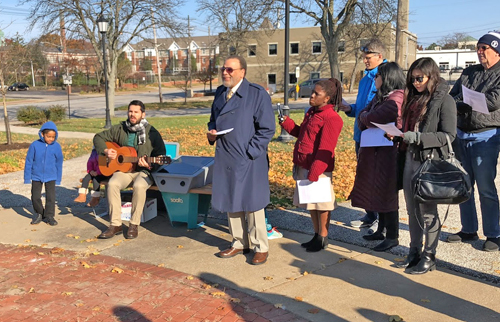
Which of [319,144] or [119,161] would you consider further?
[119,161]

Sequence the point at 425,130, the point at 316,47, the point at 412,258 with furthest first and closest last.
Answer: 1. the point at 316,47
2. the point at 412,258
3. the point at 425,130

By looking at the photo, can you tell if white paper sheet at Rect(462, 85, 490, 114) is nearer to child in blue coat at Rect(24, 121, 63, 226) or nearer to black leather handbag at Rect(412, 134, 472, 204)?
black leather handbag at Rect(412, 134, 472, 204)

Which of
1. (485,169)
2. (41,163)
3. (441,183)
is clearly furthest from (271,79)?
(441,183)

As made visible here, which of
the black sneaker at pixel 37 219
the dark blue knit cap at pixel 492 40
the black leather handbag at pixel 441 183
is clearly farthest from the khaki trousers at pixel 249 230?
the black sneaker at pixel 37 219

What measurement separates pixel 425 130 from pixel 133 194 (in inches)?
131

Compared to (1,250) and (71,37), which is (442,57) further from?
(1,250)

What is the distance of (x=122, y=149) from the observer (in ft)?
19.1

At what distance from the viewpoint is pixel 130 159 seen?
5.72m

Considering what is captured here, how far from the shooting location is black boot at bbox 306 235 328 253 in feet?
16.2

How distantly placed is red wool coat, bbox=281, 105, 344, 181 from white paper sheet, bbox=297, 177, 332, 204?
0.08 metres

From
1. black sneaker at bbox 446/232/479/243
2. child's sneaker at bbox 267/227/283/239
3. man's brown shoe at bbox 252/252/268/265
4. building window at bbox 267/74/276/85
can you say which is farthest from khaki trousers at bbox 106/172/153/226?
building window at bbox 267/74/276/85

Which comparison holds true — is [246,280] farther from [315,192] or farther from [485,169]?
[485,169]

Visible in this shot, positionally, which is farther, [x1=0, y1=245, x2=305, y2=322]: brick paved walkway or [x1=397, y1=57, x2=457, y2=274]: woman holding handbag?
[x1=397, y1=57, x2=457, y2=274]: woman holding handbag

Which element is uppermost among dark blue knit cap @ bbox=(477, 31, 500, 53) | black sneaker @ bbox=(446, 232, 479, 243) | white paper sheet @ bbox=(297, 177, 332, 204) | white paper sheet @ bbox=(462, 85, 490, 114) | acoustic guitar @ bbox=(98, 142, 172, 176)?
dark blue knit cap @ bbox=(477, 31, 500, 53)
